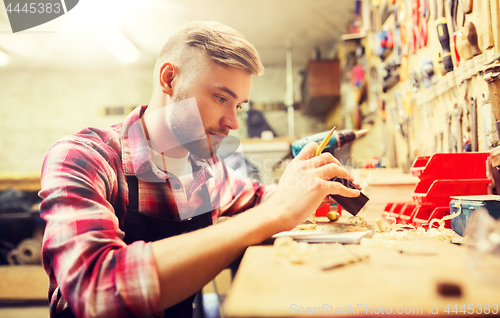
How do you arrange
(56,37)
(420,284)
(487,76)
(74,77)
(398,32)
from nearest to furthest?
(420,284), (487,76), (398,32), (56,37), (74,77)

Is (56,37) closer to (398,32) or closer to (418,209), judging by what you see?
(398,32)

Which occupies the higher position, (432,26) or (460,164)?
(432,26)

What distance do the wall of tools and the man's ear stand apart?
0.90 m

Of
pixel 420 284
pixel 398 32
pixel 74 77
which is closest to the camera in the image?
pixel 420 284

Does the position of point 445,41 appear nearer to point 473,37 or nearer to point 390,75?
point 473,37

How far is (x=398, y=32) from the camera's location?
1743 mm

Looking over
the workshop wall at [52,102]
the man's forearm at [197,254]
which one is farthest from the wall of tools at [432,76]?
the workshop wall at [52,102]

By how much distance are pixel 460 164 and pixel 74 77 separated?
18.1ft

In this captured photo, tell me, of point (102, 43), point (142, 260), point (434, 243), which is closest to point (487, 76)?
point (434, 243)

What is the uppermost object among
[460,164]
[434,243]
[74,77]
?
[74,77]

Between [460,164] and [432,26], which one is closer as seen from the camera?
[460,164]

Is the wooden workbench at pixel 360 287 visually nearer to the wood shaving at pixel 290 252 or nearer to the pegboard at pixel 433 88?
the wood shaving at pixel 290 252

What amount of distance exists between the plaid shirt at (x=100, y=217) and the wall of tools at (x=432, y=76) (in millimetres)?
972

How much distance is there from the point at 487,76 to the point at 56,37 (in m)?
4.05
